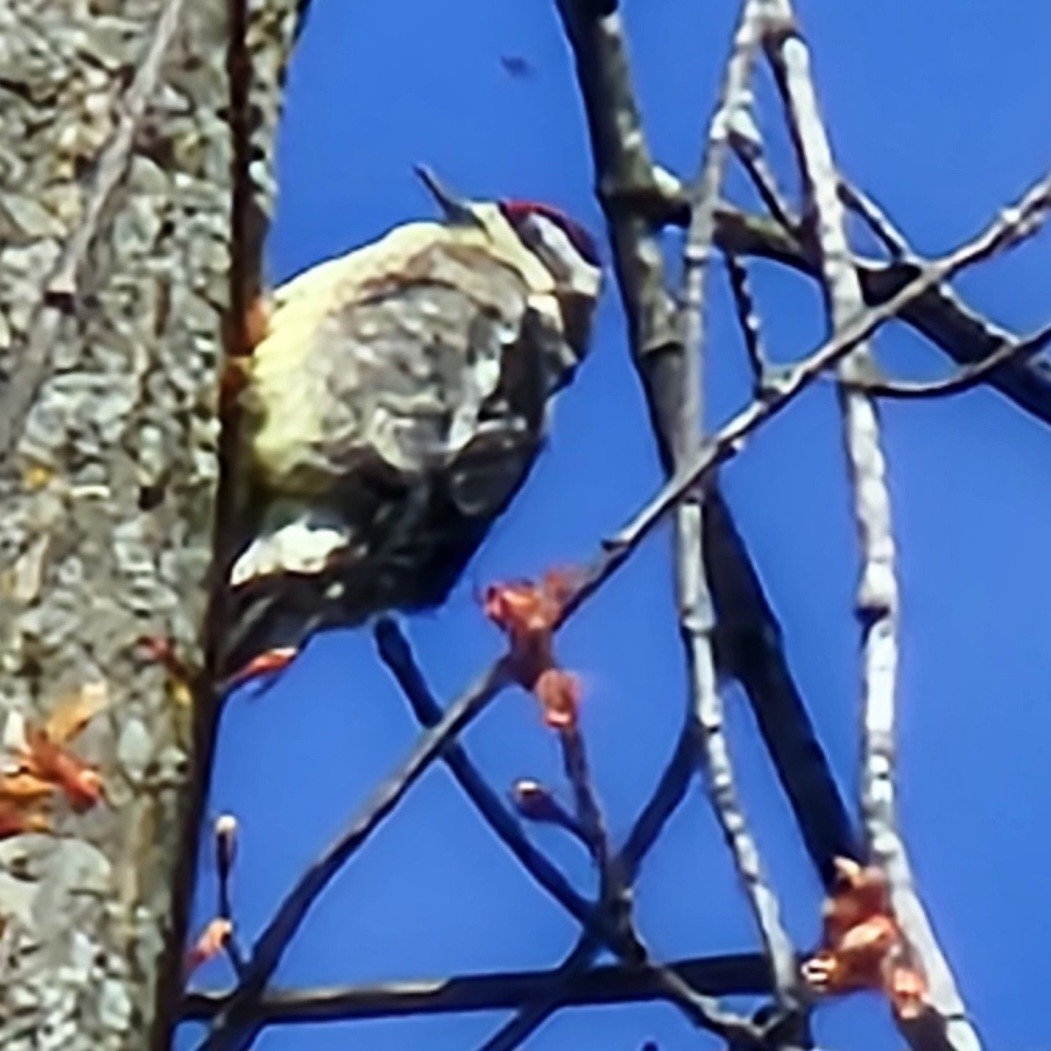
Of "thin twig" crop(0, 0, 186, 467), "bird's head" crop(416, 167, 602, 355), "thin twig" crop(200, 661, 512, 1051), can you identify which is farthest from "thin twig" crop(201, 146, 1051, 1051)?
"bird's head" crop(416, 167, 602, 355)

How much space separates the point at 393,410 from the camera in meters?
2.60

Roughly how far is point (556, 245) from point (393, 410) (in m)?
0.46

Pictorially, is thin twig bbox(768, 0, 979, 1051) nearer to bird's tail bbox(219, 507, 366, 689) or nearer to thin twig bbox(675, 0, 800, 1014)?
thin twig bbox(675, 0, 800, 1014)

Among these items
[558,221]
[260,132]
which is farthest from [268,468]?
[558,221]

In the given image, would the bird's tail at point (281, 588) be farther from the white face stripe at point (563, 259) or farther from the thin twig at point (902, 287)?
the white face stripe at point (563, 259)

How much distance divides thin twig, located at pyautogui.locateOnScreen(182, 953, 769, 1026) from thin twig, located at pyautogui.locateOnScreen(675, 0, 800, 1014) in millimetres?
326

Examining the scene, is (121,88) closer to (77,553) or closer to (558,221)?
(77,553)

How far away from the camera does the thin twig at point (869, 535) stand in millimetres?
1602

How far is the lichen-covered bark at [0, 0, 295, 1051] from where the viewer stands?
76.4 inches

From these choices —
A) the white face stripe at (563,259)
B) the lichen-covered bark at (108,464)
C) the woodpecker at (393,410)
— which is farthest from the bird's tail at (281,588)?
the white face stripe at (563,259)

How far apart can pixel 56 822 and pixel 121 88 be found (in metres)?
0.43

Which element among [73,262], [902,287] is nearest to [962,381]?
[902,287]

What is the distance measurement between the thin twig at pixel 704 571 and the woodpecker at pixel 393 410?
0.28 metres

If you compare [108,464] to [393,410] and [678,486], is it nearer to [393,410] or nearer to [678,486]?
[678,486]
